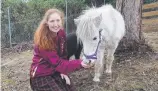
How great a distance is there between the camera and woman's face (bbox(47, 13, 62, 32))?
3258mm

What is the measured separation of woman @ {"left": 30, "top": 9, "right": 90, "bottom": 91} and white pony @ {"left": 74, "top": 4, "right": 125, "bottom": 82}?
22cm

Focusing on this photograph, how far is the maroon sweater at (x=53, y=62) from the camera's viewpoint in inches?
126

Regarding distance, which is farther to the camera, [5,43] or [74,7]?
[74,7]

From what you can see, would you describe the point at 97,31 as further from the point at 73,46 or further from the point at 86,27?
the point at 73,46

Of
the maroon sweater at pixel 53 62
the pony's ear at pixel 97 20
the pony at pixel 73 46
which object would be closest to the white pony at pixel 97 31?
the pony's ear at pixel 97 20

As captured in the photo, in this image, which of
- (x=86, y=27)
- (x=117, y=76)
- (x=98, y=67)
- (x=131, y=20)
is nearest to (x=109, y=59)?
(x=117, y=76)

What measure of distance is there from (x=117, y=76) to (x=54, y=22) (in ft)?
5.71

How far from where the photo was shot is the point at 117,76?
455cm

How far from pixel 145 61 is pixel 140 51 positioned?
1.22ft

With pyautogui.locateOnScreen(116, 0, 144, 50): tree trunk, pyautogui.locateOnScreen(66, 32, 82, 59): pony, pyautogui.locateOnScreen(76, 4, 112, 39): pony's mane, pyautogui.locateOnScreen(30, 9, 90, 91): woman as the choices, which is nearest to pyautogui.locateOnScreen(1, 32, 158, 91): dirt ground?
pyautogui.locateOnScreen(116, 0, 144, 50): tree trunk

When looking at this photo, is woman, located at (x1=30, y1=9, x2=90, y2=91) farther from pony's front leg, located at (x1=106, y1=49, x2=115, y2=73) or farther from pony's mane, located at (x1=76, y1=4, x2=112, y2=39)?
pony's front leg, located at (x1=106, y1=49, x2=115, y2=73)

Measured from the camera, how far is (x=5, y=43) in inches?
333

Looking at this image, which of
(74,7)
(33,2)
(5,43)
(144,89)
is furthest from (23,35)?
(144,89)

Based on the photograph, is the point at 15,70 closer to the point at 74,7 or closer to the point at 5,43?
the point at 5,43
